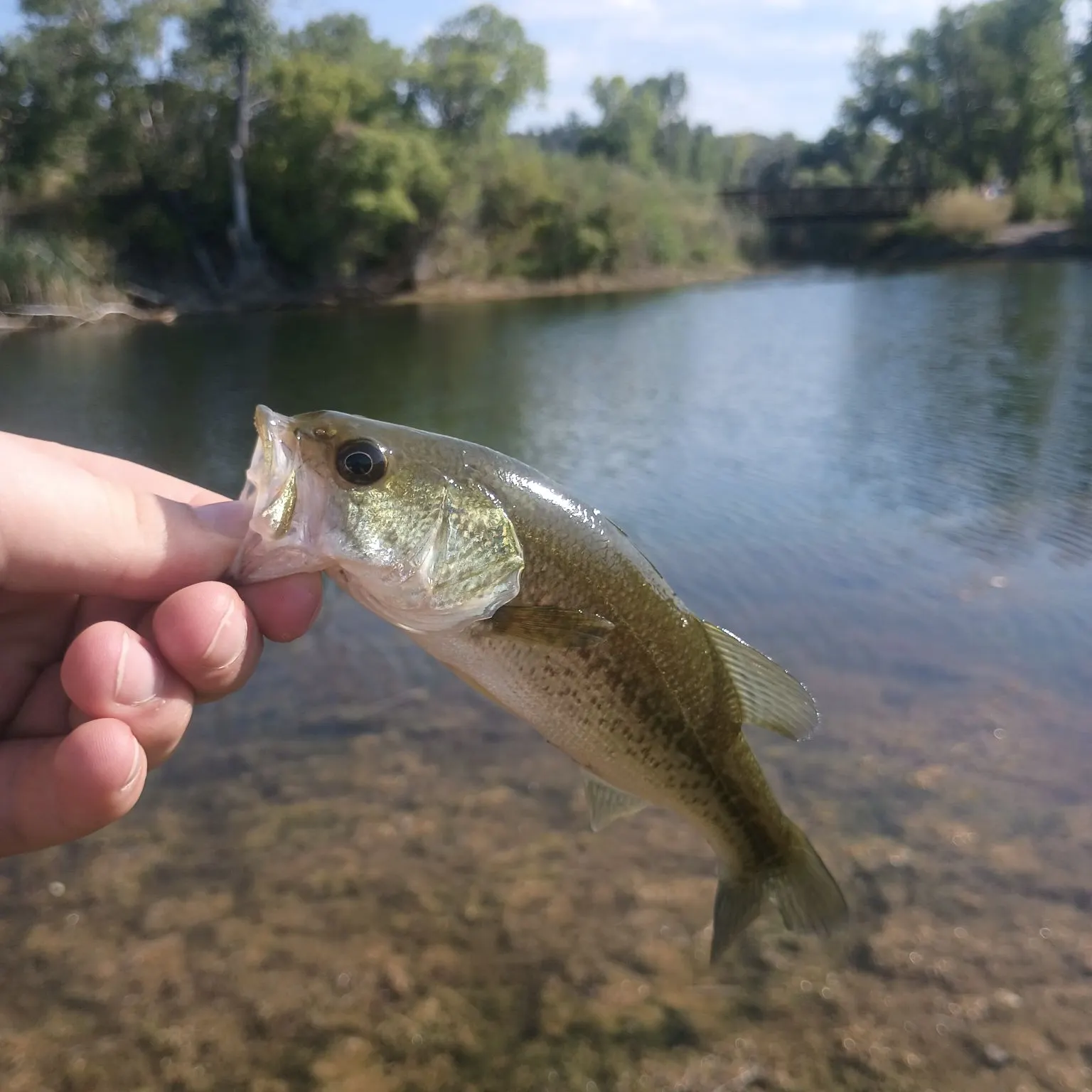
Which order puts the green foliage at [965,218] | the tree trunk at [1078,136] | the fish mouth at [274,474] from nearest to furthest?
the fish mouth at [274,474] < the green foliage at [965,218] < the tree trunk at [1078,136]

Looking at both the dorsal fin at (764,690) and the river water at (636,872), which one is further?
the river water at (636,872)

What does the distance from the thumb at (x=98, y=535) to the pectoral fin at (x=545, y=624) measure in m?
0.72

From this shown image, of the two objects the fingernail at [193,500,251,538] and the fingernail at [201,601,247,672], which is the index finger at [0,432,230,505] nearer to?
the fingernail at [193,500,251,538]

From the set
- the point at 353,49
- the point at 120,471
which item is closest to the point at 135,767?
the point at 120,471

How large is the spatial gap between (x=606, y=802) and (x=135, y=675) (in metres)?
1.36

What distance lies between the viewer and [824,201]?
7844 cm

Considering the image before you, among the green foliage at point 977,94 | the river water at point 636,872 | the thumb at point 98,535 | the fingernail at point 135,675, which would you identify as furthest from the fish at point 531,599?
the green foliage at point 977,94

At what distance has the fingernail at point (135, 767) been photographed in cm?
255

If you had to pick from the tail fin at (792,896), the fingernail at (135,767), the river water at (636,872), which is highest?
the fingernail at (135,767)

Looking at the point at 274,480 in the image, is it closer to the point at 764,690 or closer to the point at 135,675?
the point at 135,675

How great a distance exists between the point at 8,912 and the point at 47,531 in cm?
393

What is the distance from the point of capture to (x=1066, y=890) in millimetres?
5332

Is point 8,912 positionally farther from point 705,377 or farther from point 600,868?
point 705,377

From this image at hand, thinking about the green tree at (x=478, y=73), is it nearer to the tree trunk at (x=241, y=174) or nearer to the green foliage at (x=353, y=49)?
the green foliage at (x=353, y=49)
